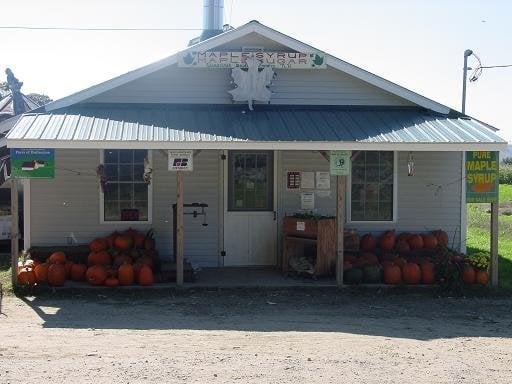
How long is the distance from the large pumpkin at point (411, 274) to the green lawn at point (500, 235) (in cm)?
156

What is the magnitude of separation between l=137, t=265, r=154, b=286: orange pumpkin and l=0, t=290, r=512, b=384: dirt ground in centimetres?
36

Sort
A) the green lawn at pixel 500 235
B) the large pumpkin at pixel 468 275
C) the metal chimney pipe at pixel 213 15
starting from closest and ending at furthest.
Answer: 1. the large pumpkin at pixel 468 275
2. the green lawn at pixel 500 235
3. the metal chimney pipe at pixel 213 15

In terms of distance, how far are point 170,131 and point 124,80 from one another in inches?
66.5

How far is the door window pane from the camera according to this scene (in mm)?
12930

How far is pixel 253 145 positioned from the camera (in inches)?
423

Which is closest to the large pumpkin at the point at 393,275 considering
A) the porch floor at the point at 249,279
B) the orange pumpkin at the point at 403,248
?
the porch floor at the point at 249,279

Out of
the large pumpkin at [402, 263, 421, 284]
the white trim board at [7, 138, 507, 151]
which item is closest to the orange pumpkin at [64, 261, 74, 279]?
the white trim board at [7, 138, 507, 151]

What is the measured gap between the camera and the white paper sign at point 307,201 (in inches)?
512

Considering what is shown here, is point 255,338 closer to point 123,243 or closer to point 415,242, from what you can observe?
point 123,243

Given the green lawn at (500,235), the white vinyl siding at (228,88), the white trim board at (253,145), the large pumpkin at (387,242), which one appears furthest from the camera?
the green lawn at (500,235)

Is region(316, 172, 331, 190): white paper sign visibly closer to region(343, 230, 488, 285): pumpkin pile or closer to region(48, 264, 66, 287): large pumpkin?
region(343, 230, 488, 285): pumpkin pile

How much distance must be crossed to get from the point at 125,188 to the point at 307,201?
3496mm

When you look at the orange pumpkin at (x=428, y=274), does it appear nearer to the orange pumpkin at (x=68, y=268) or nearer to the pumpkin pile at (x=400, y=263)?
the pumpkin pile at (x=400, y=263)

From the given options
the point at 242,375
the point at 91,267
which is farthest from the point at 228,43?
the point at 242,375
